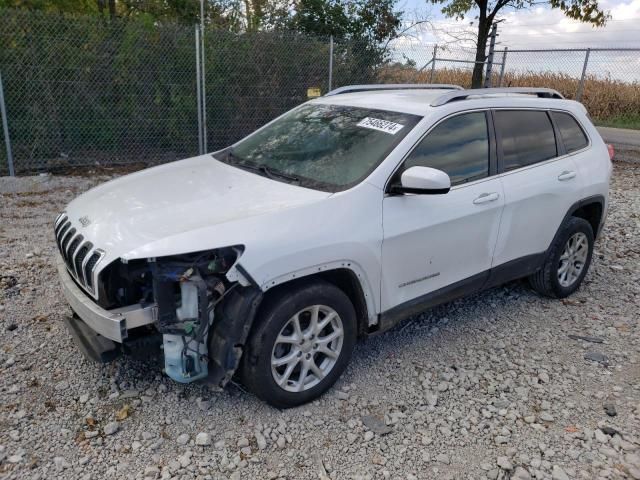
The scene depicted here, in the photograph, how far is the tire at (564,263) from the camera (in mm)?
4652

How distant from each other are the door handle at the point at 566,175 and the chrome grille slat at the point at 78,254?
356cm

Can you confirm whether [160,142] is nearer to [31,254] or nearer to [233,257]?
[31,254]

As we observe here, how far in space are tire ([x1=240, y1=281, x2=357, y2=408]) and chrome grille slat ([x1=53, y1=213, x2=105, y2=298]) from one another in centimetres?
92

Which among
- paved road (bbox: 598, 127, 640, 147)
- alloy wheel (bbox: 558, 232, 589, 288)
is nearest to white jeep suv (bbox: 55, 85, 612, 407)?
alloy wheel (bbox: 558, 232, 589, 288)

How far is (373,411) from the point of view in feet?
10.7

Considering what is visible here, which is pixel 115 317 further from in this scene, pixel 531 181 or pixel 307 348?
pixel 531 181

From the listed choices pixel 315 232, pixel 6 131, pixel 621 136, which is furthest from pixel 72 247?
pixel 621 136

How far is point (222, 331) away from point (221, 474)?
0.72 m

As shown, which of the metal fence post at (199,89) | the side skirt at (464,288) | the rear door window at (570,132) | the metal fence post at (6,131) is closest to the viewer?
the side skirt at (464,288)

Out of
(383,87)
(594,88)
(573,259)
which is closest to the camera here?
(383,87)

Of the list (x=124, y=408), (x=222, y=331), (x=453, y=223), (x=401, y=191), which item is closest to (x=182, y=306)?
(x=222, y=331)

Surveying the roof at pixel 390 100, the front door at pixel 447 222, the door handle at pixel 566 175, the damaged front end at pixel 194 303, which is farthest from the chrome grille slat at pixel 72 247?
the door handle at pixel 566 175

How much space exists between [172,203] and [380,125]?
59.1 inches

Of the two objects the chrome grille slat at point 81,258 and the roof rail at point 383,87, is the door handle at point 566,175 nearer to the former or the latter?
the roof rail at point 383,87
